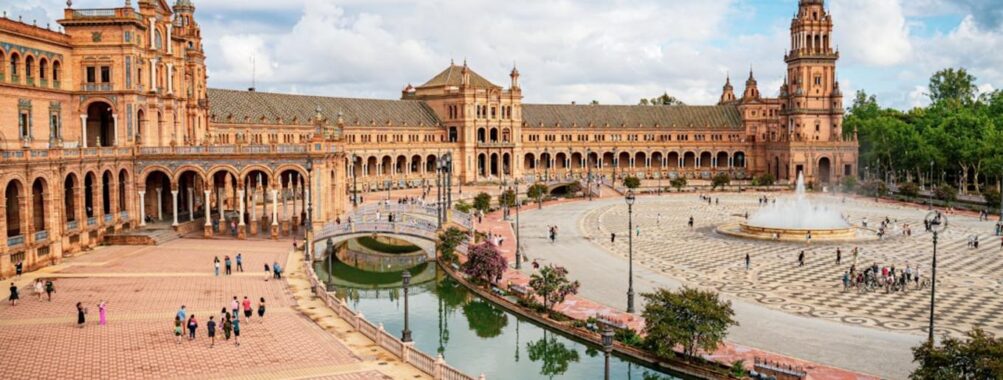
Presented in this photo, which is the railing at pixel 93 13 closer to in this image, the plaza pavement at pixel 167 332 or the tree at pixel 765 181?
the plaza pavement at pixel 167 332

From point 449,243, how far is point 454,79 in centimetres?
7619

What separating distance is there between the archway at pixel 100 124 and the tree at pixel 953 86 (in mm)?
132194

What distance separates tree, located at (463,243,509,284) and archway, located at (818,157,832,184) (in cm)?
9474

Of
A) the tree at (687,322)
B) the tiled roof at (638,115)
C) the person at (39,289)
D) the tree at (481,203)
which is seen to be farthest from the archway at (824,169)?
the person at (39,289)

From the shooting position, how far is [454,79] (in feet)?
421

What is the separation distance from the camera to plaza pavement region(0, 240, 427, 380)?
2933 centimetres

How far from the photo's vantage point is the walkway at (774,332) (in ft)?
104

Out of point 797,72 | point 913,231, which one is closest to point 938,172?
point 797,72

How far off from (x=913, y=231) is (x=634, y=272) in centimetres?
3218

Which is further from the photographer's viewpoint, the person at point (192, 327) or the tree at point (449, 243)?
the tree at point (449, 243)

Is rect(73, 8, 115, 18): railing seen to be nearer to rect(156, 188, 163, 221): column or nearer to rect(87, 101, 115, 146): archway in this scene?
rect(87, 101, 115, 146): archway

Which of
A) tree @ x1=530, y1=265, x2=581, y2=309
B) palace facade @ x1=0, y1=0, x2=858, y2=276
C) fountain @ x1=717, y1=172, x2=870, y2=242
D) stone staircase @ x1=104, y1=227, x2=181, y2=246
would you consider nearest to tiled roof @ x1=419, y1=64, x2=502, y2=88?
palace facade @ x1=0, y1=0, x2=858, y2=276

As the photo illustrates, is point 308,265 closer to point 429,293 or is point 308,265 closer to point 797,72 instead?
point 429,293

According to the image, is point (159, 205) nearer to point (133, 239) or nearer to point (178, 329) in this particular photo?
point (133, 239)
